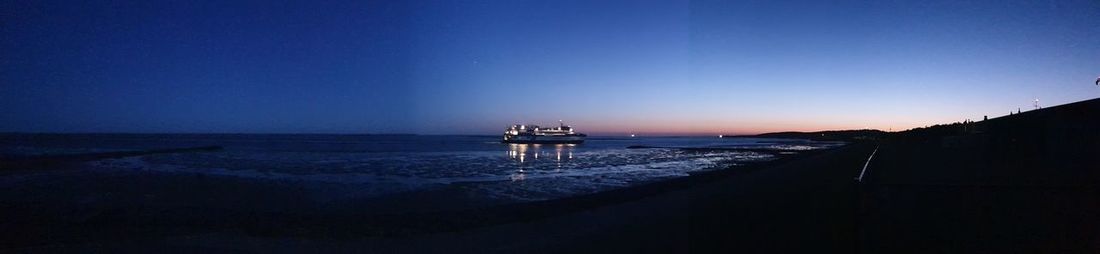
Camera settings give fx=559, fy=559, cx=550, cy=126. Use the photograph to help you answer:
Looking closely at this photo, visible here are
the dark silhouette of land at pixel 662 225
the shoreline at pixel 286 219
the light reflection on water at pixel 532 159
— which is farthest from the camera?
the light reflection on water at pixel 532 159

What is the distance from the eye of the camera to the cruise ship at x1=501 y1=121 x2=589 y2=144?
108975 millimetres

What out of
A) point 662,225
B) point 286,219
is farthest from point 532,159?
point 662,225

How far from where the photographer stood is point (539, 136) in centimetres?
14725

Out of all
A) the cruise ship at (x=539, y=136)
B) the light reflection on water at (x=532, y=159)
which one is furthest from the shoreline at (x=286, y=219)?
the cruise ship at (x=539, y=136)

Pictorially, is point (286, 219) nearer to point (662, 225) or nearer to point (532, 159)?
point (662, 225)

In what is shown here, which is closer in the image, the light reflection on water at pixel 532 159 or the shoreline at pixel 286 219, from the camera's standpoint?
the shoreline at pixel 286 219

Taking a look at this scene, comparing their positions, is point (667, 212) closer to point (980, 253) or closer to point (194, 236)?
point (980, 253)

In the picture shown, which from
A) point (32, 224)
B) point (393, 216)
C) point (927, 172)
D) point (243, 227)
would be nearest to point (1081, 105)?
point (927, 172)

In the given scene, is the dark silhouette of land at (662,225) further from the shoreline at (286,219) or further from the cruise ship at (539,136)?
the cruise ship at (539,136)

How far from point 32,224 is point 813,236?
12.9 m

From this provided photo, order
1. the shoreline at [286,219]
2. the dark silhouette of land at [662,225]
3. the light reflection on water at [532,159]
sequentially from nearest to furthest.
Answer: the dark silhouette of land at [662,225] < the shoreline at [286,219] < the light reflection on water at [532,159]

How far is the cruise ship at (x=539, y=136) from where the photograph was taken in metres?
109

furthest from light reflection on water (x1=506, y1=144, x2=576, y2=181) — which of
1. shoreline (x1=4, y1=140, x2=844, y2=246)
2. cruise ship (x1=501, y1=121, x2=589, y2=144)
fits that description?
cruise ship (x1=501, y1=121, x2=589, y2=144)

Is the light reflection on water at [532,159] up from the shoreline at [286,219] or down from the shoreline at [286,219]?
up
